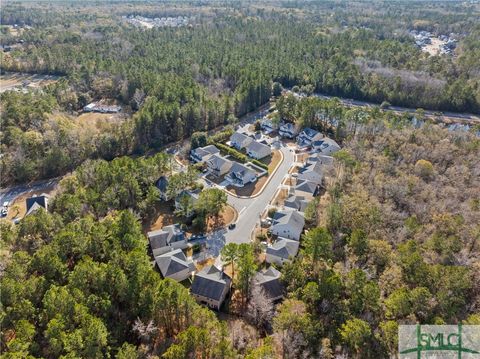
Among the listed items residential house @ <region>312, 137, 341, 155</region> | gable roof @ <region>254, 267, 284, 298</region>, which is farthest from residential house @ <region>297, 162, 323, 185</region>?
gable roof @ <region>254, 267, 284, 298</region>

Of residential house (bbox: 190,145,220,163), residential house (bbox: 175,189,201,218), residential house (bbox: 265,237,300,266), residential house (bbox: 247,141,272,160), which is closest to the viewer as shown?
residential house (bbox: 265,237,300,266)

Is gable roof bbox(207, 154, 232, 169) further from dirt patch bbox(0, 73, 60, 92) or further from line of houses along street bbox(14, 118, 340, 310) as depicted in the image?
dirt patch bbox(0, 73, 60, 92)

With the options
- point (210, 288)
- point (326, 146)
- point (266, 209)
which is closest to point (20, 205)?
point (210, 288)

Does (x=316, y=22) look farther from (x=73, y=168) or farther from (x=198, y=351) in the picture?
(x=198, y=351)

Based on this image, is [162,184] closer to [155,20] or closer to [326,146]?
[326,146]

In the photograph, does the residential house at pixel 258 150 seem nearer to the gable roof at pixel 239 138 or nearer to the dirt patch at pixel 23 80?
the gable roof at pixel 239 138

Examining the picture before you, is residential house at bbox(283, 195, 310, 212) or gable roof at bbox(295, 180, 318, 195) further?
gable roof at bbox(295, 180, 318, 195)

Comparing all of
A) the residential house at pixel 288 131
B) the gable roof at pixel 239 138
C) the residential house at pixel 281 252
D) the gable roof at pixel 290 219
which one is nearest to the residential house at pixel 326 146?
the residential house at pixel 288 131

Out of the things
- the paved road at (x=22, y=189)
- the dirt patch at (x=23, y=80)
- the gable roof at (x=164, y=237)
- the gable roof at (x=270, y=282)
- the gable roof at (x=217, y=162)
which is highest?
the gable roof at (x=270, y=282)
